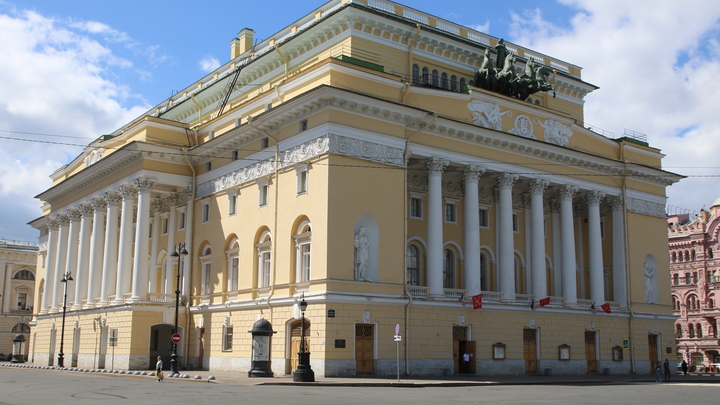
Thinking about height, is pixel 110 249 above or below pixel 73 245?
below

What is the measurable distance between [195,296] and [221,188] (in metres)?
6.19

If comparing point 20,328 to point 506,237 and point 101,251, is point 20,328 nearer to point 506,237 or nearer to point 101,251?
point 101,251

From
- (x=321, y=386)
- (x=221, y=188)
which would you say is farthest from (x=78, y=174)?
(x=321, y=386)

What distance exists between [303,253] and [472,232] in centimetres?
909

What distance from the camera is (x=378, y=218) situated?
1312 inches

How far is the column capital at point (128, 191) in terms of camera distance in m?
42.3

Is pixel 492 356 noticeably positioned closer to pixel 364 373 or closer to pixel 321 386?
pixel 364 373

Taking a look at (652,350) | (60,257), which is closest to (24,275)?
(60,257)

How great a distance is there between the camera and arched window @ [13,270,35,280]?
300 feet

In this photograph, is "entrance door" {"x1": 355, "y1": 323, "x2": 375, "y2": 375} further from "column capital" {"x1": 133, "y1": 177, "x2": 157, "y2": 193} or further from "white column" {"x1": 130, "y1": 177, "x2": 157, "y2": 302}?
"column capital" {"x1": 133, "y1": 177, "x2": 157, "y2": 193}

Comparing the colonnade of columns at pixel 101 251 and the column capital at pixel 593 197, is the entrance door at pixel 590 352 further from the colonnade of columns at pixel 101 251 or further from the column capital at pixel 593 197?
the colonnade of columns at pixel 101 251

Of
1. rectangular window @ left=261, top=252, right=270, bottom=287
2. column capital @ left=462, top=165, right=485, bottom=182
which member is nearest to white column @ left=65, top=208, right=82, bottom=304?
rectangular window @ left=261, top=252, right=270, bottom=287

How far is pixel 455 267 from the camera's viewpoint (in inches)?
1563

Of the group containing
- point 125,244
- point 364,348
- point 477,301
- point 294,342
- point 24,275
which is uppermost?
point 24,275
